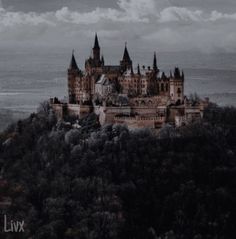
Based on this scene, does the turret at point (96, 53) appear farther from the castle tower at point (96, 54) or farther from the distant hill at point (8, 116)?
the distant hill at point (8, 116)

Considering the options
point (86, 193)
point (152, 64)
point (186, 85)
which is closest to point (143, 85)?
point (152, 64)

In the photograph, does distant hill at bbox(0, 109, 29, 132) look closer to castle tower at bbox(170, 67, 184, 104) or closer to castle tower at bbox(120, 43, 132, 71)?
castle tower at bbox(120, 43, 132, 71)

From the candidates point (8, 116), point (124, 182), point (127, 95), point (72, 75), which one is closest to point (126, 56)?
point (72, 75)

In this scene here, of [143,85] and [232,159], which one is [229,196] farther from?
[143,85]

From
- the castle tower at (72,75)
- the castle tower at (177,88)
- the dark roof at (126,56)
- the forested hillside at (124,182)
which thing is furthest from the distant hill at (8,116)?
the castle tower at (177,88)

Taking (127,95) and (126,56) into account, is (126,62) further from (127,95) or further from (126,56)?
(127,95)

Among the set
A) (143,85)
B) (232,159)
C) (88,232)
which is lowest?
(88,232)

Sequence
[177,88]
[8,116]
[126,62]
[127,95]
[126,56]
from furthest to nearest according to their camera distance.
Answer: [8,116]
[126,56]
[126,62]
[127,95]
[177,88]
